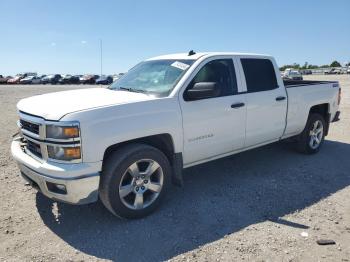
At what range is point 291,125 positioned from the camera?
5699 millimetres

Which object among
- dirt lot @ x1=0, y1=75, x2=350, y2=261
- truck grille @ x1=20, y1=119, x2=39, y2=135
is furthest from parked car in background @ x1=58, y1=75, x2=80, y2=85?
truck grille @ x1=20, y1=119, x2=39, y2=135


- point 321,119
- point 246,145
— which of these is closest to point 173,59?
point 246,145

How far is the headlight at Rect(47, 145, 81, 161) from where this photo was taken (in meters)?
3.24

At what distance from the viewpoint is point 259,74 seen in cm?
517

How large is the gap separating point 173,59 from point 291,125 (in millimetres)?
2466

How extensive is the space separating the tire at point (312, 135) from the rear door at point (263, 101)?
92cm

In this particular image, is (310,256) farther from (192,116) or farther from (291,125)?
(291,125)

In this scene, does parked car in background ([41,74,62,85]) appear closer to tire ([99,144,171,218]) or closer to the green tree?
tire ([99,144,171,218])

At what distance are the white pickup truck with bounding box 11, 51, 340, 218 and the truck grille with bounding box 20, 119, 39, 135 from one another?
11 millimetres

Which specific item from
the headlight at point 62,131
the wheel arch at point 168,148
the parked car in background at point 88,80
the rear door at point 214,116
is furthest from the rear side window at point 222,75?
the parked car in background at point 88,80

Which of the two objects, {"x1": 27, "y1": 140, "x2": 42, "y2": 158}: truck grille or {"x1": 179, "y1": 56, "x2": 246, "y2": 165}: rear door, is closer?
{"x1": 27, "y1": 140, "x2": 42, "y2": 158}: truck grille

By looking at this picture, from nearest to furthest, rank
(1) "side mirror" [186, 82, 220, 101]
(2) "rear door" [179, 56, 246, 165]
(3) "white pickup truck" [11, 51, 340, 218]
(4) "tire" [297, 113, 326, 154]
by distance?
1. (3) "white pickup truck" [11, 51, 340, 218]
2. (1) "side mirror" [186, 82, 220, 101]
3. (2) "rear door" [179, 56, 246, 165]
4. (4) "tire" [297, 113, 326, 154]

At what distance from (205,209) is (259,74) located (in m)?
2.36

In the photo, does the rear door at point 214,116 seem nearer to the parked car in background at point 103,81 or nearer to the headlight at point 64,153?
the headlight at point 64,153
